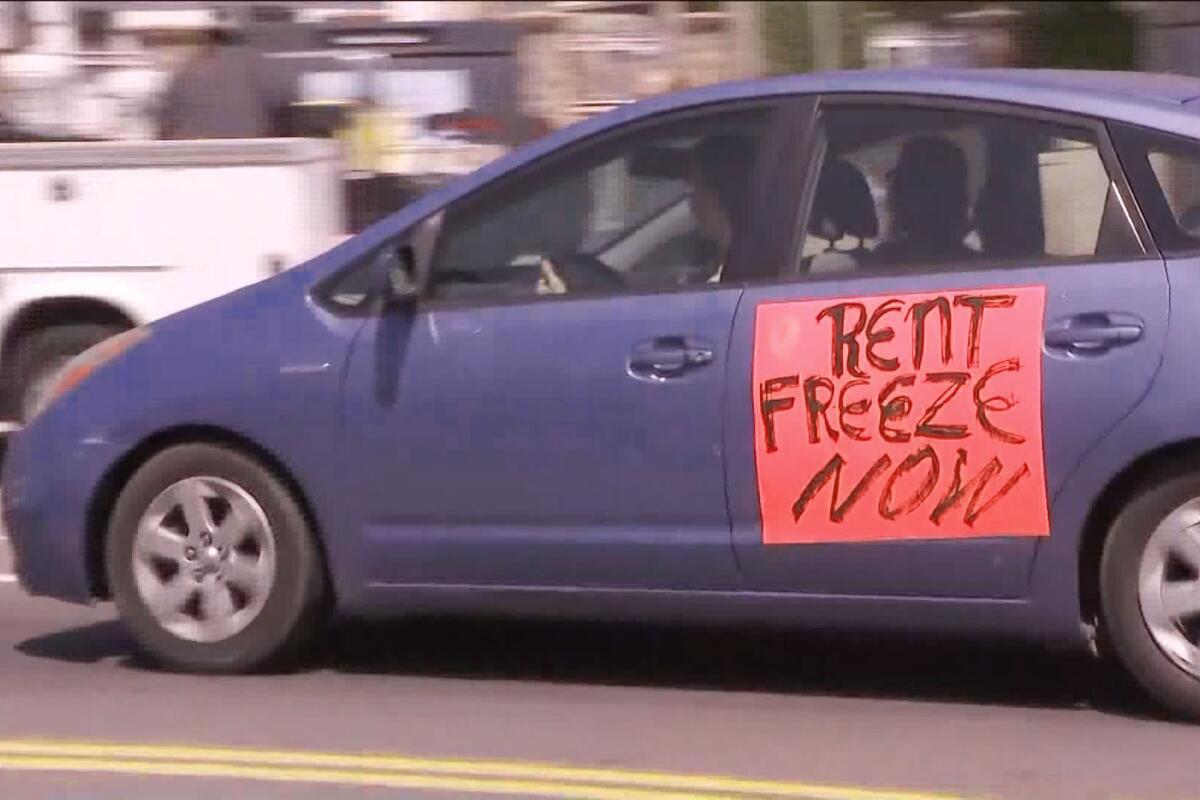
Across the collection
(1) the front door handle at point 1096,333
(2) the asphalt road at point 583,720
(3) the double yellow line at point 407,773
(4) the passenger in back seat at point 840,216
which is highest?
(4) the passenger in back seat at point 840,216

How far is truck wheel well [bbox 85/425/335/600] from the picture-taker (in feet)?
20.5

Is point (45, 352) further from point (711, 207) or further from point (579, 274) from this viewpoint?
→ point (711, 207)

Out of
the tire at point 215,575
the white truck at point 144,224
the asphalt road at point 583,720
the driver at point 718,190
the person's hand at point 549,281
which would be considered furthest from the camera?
the white truck at point 144,224

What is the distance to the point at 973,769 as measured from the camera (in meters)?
5.35

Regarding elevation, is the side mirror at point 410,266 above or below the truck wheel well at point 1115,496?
above

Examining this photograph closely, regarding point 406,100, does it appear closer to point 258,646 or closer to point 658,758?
point 258,646

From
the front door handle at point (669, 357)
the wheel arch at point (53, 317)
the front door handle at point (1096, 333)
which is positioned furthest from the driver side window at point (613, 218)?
the wheel arch at point (53, 317)

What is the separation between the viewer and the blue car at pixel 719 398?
219 inches

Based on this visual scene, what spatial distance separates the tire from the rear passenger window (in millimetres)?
1632

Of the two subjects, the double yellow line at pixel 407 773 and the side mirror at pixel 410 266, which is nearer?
the double yellow line at pixel 407 773

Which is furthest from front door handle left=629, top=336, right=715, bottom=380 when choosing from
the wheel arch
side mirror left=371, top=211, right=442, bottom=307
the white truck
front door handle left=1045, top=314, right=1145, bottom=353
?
the wheel arch

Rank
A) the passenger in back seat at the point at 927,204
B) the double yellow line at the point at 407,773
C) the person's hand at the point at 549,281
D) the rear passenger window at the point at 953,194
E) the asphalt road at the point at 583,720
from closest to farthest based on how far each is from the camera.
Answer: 1. the double yellow line at the point at 407,773
2. the asphalt road at the point at 583,720
3. the rear passenger window at the point at 953,194
4. the passenger in back seat at the point at 927,204
5. the person's hand at the point at 549,281

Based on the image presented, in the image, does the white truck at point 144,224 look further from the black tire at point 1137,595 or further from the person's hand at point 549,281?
the black tire at point 1137,595

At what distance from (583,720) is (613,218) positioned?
132cm
